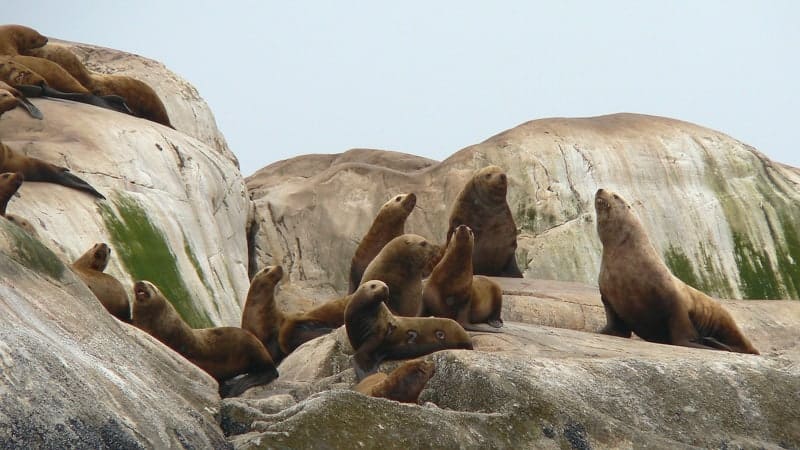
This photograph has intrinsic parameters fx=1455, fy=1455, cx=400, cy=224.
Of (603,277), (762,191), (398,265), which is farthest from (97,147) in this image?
(762,191)

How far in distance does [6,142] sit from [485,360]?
783 cm

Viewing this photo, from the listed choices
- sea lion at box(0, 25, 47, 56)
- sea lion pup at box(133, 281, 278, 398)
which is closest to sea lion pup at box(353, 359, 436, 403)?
sea lion pup at box(133, 281, 278, 398)

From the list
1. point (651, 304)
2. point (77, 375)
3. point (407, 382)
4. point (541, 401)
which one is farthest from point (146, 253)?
point (77, 375)

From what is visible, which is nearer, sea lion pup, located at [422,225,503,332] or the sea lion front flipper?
sea lion pup, located at [422,225,503,332]

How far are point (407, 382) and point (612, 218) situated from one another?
5001mm

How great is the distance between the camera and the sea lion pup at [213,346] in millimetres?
11289

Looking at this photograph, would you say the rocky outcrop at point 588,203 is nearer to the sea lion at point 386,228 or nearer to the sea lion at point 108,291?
the sea lion at point 386,228

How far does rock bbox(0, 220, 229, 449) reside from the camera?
6543 millimetres

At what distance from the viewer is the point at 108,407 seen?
7023mm

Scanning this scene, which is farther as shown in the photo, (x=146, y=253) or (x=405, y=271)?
(x=146, y=253)

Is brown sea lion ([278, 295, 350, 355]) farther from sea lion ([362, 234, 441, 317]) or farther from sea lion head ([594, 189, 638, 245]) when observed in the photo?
sea lion head ([594, 189, 638, 245])

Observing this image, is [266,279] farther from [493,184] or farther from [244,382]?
[493,184]

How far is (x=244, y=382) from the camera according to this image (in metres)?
11.3

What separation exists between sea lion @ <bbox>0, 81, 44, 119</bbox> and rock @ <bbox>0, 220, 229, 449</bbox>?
651cm
